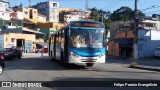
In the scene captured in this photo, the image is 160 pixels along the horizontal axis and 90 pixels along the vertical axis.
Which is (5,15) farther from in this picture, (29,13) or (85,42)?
(85,42)

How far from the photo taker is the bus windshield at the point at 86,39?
940 inches

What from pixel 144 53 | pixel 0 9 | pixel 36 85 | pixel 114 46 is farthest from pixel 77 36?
pixel 0 9

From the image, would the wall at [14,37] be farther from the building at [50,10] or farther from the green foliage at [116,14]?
the building at [50,10]

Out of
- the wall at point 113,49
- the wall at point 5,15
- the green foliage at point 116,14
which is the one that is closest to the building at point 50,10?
the green foliage at point 116,14

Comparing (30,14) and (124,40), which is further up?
(30,14)

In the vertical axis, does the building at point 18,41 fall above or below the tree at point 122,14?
below

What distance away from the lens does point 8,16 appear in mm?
93375

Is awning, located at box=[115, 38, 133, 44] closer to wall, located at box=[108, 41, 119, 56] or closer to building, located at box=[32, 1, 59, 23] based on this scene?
wall, located at box=[108, 41, 119, 56]

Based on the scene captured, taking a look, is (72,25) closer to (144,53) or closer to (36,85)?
(36,85)

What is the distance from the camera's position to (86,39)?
78.5 feet

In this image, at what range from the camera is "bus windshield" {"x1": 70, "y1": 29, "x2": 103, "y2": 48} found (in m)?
23.9

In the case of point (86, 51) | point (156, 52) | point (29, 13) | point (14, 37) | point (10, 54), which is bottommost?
point (156, 52)

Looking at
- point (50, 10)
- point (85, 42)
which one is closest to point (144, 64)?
point (85, 42)

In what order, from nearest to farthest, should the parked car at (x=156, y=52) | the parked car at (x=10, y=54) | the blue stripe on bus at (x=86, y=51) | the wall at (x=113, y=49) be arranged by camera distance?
the blue stripe on bus at (x=86, y=51) → the parked car at (x=10, y=54) → the parked car at (x=156, y=52) → the wall at (x=113, y=49)
